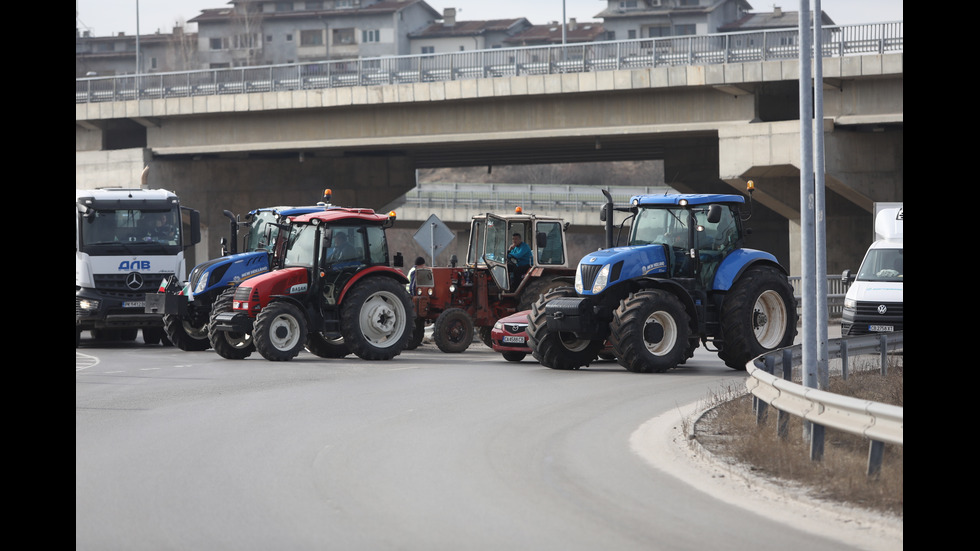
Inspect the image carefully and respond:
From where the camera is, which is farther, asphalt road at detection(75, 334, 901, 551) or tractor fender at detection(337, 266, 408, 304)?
tractor fender at detection(337, 266, 408, 304)

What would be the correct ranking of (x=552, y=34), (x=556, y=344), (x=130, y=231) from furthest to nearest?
(x=552, y=34) → (x=130, y=231) → (x=556, y=344)

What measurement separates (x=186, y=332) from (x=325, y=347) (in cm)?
303

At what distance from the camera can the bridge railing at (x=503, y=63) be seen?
3391cm

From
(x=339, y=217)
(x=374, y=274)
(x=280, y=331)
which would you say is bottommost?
(x=280, y=331)

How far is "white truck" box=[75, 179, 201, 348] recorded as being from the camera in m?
25.2

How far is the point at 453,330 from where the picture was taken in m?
23.0

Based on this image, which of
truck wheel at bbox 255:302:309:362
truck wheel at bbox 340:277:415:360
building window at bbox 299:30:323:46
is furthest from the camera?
building window at bbox 299:30:323:46

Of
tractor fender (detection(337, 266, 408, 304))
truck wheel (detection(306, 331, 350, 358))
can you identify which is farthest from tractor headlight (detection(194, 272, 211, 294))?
tractor fender (detection(337, 266, 408, 304))

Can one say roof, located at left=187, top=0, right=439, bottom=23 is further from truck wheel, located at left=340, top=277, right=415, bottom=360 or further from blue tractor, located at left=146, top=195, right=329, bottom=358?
truck wheel, located at left=340, top=277, right=415, bottom=360

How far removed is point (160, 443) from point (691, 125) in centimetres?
2662

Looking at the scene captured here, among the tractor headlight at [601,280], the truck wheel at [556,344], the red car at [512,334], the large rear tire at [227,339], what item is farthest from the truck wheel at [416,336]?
the tractor headlight at [601,280]

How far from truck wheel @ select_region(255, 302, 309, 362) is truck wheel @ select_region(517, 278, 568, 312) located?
4278 mm

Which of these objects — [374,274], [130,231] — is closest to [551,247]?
[374,274]

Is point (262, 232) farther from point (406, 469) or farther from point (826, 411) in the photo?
point (826, 411)
